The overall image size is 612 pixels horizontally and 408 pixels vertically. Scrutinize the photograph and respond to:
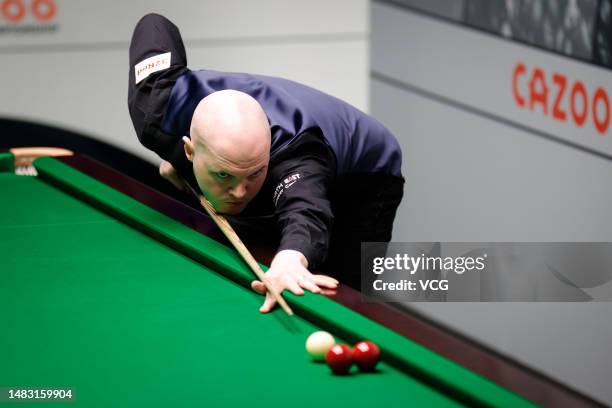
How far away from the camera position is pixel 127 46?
462 cm

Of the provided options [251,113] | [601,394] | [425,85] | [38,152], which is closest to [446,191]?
[425,85]

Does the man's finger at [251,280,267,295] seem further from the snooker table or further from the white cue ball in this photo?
the white cue ball

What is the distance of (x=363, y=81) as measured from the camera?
488 cm

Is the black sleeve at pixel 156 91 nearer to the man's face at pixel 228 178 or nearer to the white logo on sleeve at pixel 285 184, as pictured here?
the man's face at pixel 228 178

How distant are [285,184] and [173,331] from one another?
56 centimetres

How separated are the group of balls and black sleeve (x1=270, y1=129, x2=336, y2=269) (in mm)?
431

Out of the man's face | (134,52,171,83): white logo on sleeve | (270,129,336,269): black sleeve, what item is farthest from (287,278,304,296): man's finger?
(134,52,171,83): white logo on sleeve

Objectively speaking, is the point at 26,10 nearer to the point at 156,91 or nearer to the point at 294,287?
the point at 156,91

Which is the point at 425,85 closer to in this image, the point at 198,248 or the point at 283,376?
the point at 198,248

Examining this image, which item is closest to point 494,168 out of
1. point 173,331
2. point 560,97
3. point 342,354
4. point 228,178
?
point 560,97

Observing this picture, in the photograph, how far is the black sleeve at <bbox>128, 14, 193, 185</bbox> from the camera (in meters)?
2.58

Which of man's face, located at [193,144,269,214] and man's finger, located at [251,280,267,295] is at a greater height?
man's face, located at [193,144,269,214]

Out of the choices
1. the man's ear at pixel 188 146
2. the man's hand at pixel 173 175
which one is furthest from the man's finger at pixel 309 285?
the man's hand at pixel 173 175

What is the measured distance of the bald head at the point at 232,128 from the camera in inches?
84.0
